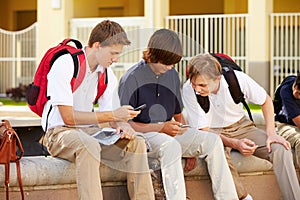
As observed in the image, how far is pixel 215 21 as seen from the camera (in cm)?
1966

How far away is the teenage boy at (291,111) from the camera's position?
6445 mm

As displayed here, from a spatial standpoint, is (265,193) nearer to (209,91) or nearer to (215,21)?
(209,91)

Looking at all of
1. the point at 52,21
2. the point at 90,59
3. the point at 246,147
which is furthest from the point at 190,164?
the point at 52,21

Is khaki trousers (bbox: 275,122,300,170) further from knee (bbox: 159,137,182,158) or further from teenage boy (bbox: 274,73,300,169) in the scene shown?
knee (bbox: 159,137,182,158)

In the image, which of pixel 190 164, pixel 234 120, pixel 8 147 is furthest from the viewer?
pixel 234 120

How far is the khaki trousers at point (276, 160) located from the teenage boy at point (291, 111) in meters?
0.36

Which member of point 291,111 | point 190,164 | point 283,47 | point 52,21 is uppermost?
point 52,21

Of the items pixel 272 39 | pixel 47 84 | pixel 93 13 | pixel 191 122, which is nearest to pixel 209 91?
pixel 191 122

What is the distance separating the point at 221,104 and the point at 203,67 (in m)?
0.54

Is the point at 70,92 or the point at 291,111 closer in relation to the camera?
the point at 70,92

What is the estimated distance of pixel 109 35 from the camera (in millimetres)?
5371

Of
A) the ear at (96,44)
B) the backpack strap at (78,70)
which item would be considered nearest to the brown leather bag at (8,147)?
the backpack strap at (78,70)

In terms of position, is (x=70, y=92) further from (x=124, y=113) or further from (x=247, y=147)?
(x=247, y=147)

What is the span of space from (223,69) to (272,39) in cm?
1340
